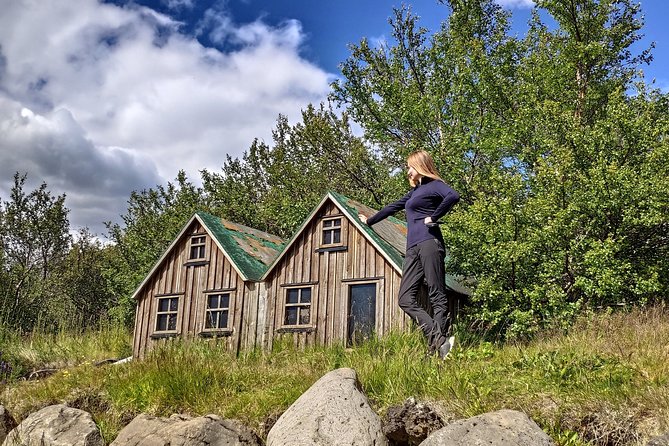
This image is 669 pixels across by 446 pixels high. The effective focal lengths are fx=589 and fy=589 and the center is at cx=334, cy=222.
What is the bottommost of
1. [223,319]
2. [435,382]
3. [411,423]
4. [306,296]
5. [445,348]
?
[411,423]

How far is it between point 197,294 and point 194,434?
10590 millimetres

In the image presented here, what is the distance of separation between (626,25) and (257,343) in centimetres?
1556

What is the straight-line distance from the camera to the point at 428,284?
7.37m

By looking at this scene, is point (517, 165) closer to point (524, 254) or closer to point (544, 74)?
point (544, 74)

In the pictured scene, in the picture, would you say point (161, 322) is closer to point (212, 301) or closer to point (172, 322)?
point (172, 322)

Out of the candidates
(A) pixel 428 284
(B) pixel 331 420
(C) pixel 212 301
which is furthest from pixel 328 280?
(B) pixel 331 420

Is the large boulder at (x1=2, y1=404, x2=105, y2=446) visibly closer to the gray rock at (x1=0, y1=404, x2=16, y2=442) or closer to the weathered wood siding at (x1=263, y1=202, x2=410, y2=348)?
the gray rock at (x1=0, y1=404, x2=16, y2=442)

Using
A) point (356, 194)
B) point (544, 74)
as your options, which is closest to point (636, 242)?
point (544, 74)

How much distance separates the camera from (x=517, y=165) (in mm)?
20188

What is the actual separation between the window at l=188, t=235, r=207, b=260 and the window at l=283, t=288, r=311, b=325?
3.12 metres

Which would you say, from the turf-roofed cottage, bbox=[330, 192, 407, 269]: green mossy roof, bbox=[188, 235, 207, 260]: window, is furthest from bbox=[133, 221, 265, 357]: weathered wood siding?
bbox=[330, 192, 407, 269]: green mossy roof

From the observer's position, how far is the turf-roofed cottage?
45.7 ft

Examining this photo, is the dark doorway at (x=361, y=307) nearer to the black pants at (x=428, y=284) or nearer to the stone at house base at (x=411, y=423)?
the black pants at (x=428, y=284)

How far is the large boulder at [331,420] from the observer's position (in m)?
5.21
